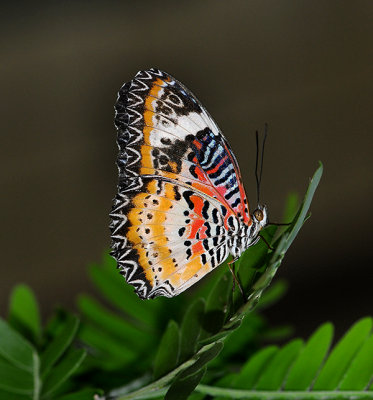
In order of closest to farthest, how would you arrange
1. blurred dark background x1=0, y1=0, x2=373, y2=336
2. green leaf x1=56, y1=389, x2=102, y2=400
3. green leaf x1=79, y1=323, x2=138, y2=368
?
green leaf x1=56, y1=389, x2=102, y2=400 → green leaf x1=79, y1=323, x2=138, y2=368 → blurred dark background x1=0, y1=0, x2=373, y2=336

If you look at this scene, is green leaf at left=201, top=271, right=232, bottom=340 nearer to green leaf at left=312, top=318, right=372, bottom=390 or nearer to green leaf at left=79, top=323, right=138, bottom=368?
green leaf at left=312, top=318, right=372, bottom=390

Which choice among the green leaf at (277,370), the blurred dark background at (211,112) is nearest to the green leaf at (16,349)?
the green leaf at (277,370)

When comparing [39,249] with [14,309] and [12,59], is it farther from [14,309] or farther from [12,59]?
[14,309]

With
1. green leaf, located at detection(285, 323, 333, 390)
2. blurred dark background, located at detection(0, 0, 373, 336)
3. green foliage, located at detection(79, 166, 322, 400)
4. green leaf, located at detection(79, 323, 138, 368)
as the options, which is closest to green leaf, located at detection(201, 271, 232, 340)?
green foliage, located at detection(79, 166, 322, 400)

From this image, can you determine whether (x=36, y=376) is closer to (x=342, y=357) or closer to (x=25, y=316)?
(x=25, y=316)

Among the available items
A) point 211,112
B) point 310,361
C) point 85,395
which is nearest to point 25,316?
point 85,395
